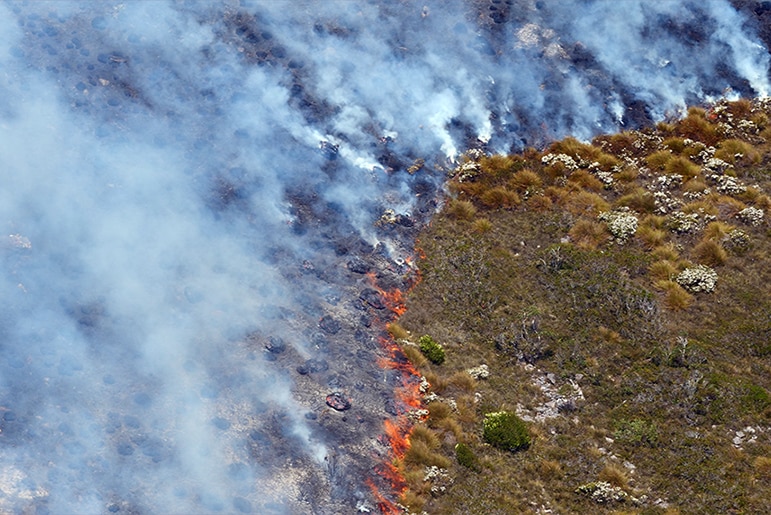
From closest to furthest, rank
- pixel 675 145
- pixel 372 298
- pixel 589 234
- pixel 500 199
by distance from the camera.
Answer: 1. pixel 372 298
2. pixel 589 234
3. pixel 500 199
4. pixel 675 145

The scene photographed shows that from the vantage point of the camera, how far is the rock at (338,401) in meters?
29.9

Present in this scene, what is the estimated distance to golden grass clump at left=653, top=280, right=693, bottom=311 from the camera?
113 ft

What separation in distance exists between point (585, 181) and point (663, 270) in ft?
21.7

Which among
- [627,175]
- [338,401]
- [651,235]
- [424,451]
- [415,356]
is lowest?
[338,401]

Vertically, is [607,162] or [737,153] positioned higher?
[737,153]

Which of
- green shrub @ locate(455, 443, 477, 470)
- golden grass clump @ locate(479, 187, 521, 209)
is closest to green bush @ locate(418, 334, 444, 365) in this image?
green shrub @ locate(455, 443, 477, 470)

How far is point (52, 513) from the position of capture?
25500 mm

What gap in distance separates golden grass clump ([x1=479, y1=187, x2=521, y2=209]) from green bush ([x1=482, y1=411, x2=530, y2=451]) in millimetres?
12128

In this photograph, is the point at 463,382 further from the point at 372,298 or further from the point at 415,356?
the point at 372,298

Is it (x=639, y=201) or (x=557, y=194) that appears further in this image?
(x=557, y=194)

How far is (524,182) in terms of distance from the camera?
40.5 meters

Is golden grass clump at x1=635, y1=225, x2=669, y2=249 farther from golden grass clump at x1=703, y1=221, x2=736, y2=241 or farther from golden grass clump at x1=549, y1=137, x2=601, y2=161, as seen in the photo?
golden grass clump at x1=549, y1=137, x2=601, y2=161

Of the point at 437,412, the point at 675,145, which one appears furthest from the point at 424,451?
the point at 675,145

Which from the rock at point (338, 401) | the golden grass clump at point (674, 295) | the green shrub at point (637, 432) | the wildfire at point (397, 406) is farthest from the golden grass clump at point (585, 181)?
the rock at point (338, 401)
